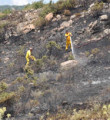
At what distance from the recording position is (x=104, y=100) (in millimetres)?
6707

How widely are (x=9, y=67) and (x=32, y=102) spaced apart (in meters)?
5.68

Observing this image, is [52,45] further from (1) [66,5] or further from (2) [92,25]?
(1) [66,5]

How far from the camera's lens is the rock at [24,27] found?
57.8 ft

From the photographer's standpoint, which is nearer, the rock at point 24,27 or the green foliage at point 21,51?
the green foliage at point 21,51

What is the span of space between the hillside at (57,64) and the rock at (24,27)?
0.26 ft

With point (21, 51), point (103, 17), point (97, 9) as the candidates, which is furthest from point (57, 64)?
point (97, 9)

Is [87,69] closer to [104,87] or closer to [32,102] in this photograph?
[104,87]

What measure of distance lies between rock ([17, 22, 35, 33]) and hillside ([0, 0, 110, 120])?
8 centimetres

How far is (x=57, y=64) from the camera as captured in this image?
38.5 feet

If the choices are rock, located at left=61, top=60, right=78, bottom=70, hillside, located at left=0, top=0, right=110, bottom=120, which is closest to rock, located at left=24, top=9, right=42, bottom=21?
hillside, located at left=0, top=0, right=110, bottom=120

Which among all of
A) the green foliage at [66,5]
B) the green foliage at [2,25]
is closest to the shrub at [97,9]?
the green foliage at [66,5]

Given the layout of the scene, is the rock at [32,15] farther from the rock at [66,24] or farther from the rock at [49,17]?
the rock at [66,24]

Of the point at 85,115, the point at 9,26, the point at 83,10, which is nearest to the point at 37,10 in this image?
the point at 9,26

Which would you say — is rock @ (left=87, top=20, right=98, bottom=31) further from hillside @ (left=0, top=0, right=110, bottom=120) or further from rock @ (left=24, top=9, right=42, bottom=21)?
rock @ (left=24, top=9, right=42, bottom=21)
